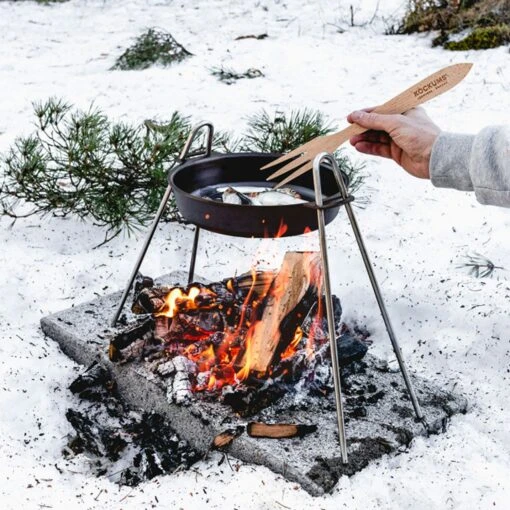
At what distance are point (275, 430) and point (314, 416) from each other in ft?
0.61

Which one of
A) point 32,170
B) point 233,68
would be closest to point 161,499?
point 32,170

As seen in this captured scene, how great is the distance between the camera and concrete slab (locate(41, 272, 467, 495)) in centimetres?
251

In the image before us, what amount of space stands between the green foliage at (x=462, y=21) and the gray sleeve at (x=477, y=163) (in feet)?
14.2

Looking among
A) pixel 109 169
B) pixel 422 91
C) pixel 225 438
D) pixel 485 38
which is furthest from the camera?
pixel 485 38

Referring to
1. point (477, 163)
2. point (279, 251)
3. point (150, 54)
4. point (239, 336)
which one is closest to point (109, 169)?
point (279, 251)

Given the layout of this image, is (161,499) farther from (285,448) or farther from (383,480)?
A: (383,480)

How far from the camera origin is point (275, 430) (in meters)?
2.60

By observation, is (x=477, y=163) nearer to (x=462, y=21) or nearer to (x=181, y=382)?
(x=181, y=382)

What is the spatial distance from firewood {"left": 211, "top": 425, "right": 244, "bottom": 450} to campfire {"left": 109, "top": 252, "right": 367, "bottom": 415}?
0.09 m

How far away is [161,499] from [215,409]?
1.30ft

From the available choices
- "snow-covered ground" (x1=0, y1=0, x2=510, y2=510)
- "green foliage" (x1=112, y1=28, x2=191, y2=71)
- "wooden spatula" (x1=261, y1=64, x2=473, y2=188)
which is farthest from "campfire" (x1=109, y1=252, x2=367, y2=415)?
"green foliage" (x1=112, y1=28, x2=191, y2=71)

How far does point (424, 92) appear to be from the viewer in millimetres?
2293

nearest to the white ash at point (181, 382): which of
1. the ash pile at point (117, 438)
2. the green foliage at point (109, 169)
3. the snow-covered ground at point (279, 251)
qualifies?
the ash pile at point (117, 438)

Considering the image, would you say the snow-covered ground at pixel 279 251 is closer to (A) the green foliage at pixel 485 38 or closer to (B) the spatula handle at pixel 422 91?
(A) the green foliage at pixel 485 38
